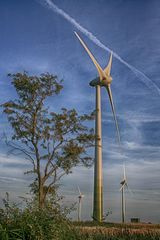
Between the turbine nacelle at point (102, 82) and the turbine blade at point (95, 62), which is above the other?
the turbine blade at point (95, 62)

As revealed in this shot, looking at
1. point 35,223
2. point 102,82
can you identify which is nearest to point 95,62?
point 102,82

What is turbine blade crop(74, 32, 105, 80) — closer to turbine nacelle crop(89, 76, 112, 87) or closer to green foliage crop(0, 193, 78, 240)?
turbine nacelle crop(89, 76, 112, 87)

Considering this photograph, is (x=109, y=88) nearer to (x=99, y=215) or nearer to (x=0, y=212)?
(x=99, y=215)

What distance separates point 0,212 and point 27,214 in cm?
120

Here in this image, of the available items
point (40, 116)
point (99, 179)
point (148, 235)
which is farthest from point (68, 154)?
point (148, 235)

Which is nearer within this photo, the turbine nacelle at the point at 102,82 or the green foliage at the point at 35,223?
the green foliage at the point at 35,223

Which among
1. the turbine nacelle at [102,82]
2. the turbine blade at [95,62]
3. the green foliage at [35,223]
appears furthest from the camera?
the turbine nacelle at [102,82]

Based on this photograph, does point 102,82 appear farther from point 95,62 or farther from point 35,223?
point 35,223

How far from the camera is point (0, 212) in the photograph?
42.1 feet

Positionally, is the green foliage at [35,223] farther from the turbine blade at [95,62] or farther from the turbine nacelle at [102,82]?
the turbine nacelle at [102,82]

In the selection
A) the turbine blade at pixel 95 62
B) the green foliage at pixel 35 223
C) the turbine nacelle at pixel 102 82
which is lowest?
the green foliage at pixel 35 223

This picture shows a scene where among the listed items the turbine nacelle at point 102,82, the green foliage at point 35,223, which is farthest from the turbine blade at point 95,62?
the green foliage at point 35,223

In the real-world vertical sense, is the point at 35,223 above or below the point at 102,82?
below

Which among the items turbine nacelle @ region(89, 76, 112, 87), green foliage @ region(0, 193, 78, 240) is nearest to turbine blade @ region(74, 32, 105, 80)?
turbine nacelle @ region(89, 76, 112, 87)
